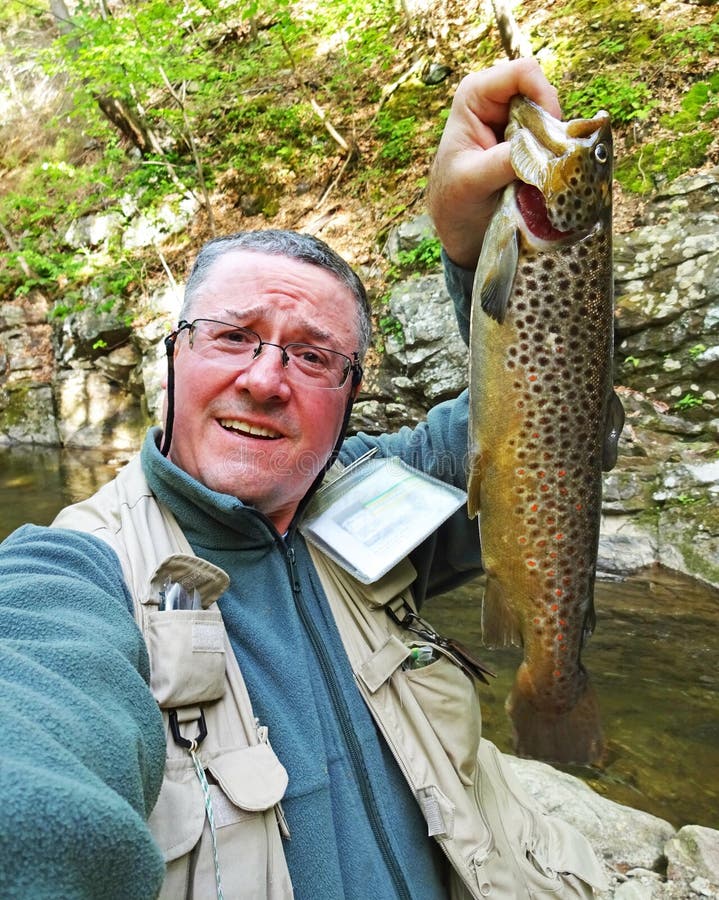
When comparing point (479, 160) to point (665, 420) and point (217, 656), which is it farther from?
point (665, 420)

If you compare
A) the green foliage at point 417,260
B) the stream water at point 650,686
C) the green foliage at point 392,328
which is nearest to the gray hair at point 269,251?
the stream water at point 650,686

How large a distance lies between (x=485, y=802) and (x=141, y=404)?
43.0 feet

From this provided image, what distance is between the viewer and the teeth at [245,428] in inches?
71.1

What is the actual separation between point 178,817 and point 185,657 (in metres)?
0.29

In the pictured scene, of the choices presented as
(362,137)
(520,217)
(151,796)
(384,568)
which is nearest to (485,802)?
(384,568)

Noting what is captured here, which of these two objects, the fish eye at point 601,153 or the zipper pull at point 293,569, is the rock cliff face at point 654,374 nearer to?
the fish eye at point 601,153

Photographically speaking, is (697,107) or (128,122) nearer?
(697,107)

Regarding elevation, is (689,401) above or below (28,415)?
above

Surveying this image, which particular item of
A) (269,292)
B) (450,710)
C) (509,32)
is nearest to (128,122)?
(509,32)

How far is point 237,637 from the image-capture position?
1.56 meters

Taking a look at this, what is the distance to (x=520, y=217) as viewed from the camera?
5.60ft

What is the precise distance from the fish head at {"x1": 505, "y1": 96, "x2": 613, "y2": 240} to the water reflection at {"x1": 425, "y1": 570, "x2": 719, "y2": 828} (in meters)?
3.46

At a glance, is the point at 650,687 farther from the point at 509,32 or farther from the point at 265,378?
the point at 509,32

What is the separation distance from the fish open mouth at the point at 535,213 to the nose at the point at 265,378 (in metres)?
0.82
